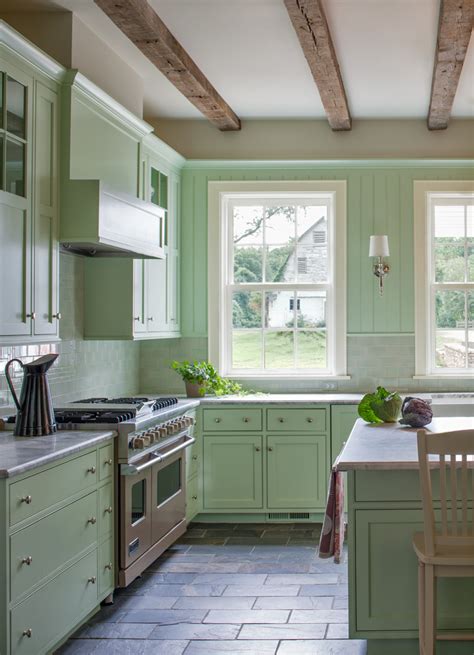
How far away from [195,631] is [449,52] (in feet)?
10.9

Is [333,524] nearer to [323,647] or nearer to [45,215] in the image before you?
[323,647]

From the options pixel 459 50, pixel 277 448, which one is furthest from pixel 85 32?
pixel 277 448

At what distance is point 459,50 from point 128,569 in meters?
3.32

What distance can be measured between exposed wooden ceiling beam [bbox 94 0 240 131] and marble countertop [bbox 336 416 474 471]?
7.58 feet

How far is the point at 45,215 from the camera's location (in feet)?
13.4

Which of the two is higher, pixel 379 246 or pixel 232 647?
pixel 379 246

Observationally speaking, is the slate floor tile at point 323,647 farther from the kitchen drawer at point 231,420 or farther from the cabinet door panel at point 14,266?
the kitchen drawer at point 231,420

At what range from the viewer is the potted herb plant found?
6.06 meters

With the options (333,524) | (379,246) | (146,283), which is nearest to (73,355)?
(146,283)

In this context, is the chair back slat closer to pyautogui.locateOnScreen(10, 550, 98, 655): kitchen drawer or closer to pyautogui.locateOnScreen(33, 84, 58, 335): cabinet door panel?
pyautogui.locateOnScreen(10, 550, 98, 655): kitchen drawer

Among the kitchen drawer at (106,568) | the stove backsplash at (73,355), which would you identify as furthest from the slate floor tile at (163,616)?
the stove backsplash at (73,355)

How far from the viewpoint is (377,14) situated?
4.32 m

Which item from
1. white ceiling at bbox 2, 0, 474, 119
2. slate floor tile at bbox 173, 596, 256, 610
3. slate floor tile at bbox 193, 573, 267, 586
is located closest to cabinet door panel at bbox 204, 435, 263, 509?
slate floor tile at bbox 193, 573, 267, 586

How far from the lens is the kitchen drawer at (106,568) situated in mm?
3967
